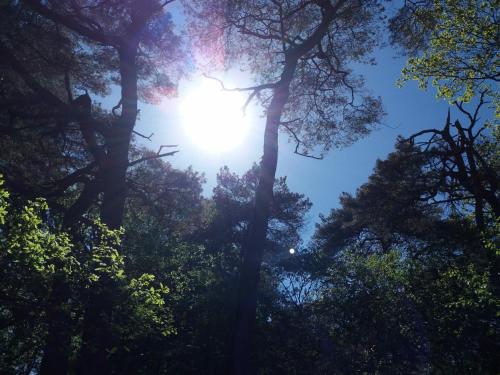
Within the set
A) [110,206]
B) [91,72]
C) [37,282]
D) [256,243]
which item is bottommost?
[37,282]

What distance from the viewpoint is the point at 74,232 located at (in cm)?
730

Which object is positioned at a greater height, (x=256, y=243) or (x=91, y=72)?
(x=91, y=72)

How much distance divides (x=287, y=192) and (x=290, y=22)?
1527 centimetres

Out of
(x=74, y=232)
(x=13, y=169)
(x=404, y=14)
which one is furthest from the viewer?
(x=404, y=14)

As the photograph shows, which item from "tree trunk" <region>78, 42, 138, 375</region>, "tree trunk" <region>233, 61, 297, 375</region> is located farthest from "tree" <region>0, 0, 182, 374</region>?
"tree trunk" <region>233, 61, 297, 375</region>

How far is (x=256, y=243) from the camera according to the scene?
9820 millimetres

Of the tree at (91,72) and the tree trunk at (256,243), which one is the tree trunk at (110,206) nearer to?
the tree at (91,72)

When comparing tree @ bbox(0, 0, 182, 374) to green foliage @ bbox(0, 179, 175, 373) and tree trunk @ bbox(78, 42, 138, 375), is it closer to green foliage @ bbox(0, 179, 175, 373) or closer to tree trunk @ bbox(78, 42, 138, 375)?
tree trunk @ bbox(78, 42, 138, 375)

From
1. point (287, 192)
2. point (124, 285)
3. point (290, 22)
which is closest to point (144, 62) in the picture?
point (290, 22)

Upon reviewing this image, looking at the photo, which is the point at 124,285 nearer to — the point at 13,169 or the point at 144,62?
the point at 13,169

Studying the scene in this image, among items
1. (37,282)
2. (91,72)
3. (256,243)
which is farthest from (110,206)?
(91,72)

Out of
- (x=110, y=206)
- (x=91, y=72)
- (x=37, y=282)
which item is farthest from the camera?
(x=91, y=72)

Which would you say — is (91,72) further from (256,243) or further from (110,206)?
(256,243)

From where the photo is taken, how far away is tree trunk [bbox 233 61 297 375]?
8.39 m
